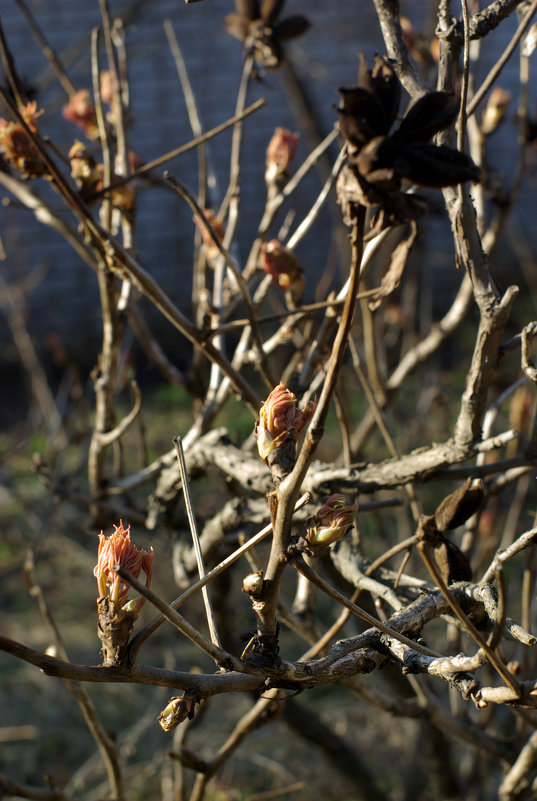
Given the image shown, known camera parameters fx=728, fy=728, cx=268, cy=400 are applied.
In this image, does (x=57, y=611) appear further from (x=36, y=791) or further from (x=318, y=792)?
(x=36, y=791)

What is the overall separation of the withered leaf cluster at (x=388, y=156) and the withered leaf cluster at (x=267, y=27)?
0.89 meters

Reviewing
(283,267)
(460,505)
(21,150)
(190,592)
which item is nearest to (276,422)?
(190,592)

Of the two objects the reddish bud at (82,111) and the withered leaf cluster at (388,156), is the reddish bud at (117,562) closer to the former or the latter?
the withered leaf cluster at (388,156)

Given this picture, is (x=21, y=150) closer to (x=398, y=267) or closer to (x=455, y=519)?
(x=398, y=267)

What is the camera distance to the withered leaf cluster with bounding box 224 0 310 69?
139cm

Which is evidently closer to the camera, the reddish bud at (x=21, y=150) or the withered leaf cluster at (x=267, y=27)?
the reddish bud at (x=21, y=150)

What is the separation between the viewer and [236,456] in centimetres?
124

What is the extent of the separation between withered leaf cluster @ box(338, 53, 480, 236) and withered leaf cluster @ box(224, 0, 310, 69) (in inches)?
35.2

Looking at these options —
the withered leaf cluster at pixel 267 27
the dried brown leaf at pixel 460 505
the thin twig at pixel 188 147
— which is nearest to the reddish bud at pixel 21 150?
the thin twig at pixel 188 147

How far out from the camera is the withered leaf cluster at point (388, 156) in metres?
0.56

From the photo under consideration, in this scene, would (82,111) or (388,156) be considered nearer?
(388,156)

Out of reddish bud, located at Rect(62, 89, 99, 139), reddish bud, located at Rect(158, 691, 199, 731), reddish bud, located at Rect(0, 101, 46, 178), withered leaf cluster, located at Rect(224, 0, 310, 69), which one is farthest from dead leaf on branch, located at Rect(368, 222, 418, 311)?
reddish bud, located at Rect(62, 89, 99, 139)

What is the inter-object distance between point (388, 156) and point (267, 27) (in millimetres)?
975

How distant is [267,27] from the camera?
1.39m
